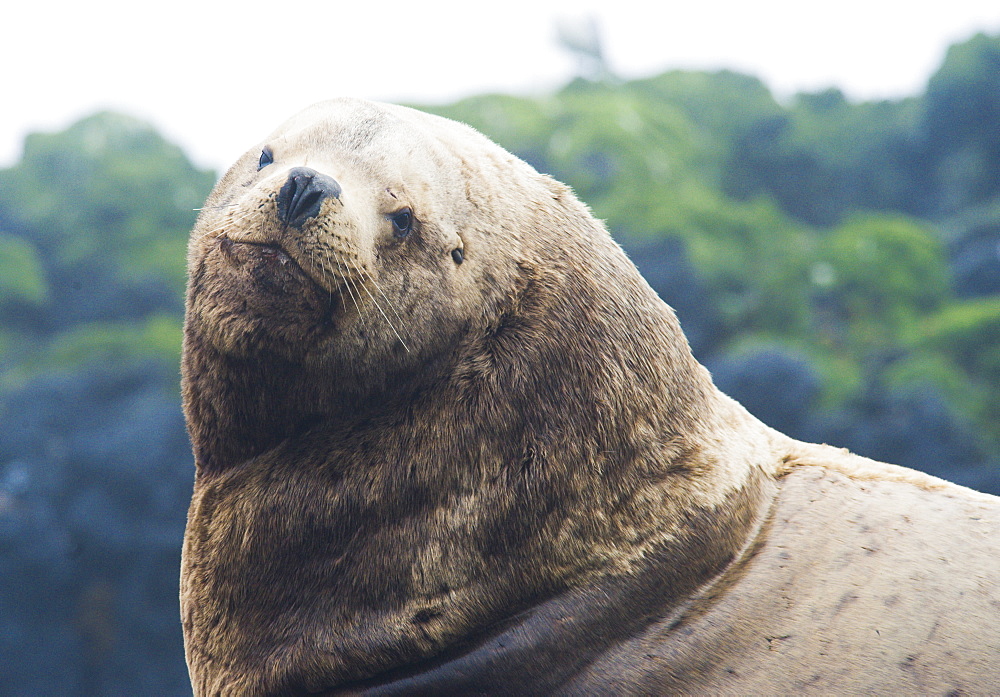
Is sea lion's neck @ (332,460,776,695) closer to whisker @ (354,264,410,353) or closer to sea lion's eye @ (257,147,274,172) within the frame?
whisker @ (354,264,410,353)

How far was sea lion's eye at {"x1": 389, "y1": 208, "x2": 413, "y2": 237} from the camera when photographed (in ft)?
8.68

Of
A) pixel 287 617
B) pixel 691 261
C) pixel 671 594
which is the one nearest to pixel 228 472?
pixel 287 617

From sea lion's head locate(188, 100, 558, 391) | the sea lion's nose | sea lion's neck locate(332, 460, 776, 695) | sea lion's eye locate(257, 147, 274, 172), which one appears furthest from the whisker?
sea lion's neck locate(332, 460, 776, 695)

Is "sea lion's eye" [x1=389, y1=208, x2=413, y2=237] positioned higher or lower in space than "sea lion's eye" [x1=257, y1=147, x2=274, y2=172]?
lower

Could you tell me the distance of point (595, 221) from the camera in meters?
3.07

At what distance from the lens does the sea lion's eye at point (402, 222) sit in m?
2.64

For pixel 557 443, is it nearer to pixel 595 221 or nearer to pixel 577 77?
pixel 595 221

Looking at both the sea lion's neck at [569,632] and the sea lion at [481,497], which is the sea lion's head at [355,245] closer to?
the sea lion at [481,497]

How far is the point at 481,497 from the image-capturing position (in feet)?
8.00

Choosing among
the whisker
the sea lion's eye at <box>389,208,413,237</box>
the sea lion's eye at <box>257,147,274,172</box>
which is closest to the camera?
the whisker

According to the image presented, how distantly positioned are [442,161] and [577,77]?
16.7 meters

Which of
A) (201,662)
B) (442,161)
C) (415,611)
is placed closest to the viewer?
(415,611)

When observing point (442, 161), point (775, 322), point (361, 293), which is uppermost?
point (775, 322)

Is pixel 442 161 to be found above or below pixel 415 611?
above
